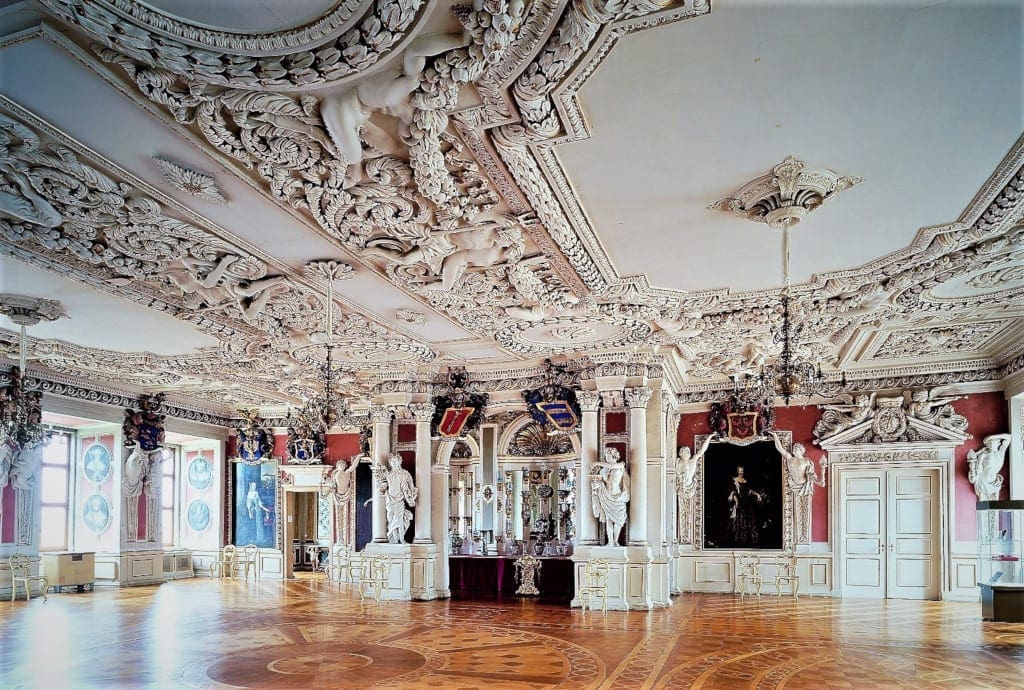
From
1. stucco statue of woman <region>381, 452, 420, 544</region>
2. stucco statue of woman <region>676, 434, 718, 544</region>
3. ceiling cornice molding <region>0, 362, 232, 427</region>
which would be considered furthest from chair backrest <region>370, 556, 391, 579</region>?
ceiling cornice molding <region>0, 362, 232, 427</region>

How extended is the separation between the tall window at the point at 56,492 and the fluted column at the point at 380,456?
7036 millimetres

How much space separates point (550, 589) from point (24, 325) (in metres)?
8.47

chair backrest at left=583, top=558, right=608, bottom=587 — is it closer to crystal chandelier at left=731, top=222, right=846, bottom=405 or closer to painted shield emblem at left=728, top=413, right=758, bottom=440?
crystal chandelier at left=731, top=222, right=846, bottom=405

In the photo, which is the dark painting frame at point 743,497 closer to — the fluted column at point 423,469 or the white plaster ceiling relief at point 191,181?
the fluted column at point 423,469

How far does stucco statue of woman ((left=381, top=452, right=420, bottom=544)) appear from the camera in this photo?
12.6 m

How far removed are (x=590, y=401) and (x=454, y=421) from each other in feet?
8.16

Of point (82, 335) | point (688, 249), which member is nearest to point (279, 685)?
point (688, 249)

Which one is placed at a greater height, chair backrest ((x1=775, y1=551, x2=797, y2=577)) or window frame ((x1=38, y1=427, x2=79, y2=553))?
window frame ((x1=38, y1=427, x2=79, y2=553))

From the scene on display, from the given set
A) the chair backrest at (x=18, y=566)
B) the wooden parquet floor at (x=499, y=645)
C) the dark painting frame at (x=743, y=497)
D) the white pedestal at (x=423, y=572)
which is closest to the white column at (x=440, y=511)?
the white pedestal at (x=423, y=572)

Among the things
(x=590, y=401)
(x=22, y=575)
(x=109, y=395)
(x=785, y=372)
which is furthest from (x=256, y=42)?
(x=109, y=395)

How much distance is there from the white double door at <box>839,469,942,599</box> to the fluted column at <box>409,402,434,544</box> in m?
7.01

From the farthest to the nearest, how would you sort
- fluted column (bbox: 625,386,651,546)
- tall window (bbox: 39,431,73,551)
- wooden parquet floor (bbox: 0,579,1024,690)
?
tall window (bbox: 39,431,73,551), fluted column (bbox: 625,386,651,546), wooden parquet floor (bbox: 0,579,1024,690)

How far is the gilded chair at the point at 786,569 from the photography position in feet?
44.0

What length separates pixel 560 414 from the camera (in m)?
12.1
